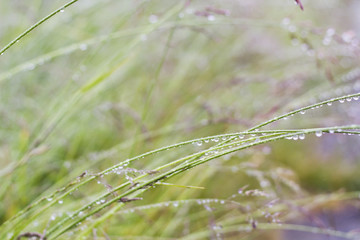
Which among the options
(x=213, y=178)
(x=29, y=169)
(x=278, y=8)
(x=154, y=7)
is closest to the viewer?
(x=29, y=169)

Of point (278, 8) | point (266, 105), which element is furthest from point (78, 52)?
point (278, 8)

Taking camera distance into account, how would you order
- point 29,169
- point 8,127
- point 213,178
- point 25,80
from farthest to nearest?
point 213,178, point 25,80, point 8,127, point 29,169

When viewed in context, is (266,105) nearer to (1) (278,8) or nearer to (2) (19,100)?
(2) (19,100)

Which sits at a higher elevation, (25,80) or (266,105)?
(25,80)

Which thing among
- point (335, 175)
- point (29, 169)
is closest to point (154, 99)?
Result: point (29, 169)

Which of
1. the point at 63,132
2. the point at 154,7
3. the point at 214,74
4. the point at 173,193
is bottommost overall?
the point at 173,193

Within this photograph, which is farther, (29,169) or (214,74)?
(214,74)
